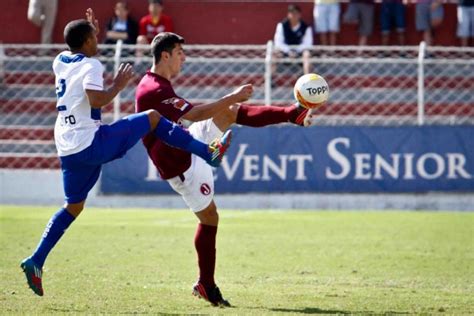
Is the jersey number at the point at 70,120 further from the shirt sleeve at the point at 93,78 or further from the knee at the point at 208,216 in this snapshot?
the knee at the point at 208,216

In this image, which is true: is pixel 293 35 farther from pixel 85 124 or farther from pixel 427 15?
pixel 85 124

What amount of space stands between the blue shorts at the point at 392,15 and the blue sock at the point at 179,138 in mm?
13762

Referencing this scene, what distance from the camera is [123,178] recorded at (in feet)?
61.1

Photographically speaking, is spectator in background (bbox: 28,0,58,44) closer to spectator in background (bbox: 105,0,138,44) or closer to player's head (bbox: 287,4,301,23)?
spectator in background (bbox: 105,0,138,44)

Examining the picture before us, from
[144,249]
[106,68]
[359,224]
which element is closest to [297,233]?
[359,224]

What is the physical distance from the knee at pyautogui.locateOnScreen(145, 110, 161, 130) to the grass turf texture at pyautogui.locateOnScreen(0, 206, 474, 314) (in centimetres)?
138

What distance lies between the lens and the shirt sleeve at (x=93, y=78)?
846 centimetres

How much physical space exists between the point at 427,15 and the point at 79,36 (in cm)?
1422

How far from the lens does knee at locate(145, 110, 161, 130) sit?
27.9 feet

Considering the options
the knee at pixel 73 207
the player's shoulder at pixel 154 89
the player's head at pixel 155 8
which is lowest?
the knee at pixel 73 207

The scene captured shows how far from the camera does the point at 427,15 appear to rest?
22.0 meters

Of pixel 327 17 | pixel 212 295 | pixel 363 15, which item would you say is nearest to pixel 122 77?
pixel 212 295

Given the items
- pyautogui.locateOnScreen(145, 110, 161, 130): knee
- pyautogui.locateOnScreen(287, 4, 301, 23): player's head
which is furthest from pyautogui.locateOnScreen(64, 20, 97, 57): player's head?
pyautogui.locateOnScreen(287, 4, 301, 23): player's head

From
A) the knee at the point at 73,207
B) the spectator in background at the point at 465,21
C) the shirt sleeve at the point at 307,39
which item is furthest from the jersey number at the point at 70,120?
the spectator in background at the point at 465,21
